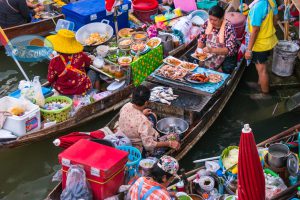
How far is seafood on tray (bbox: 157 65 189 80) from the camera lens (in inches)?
304

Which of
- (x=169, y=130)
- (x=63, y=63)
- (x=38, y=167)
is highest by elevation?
(x=63, y=63)

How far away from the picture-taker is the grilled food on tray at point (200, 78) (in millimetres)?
7602

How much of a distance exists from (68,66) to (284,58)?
4108 millimetres

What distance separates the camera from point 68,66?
24.9ft

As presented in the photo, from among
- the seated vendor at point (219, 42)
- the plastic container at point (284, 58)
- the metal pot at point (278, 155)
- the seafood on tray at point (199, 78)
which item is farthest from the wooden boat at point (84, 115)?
the metal pot at point (278, 155)

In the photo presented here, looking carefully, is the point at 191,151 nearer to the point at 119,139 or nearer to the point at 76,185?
the point at 119,139

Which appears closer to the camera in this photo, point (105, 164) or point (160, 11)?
point (105, 164)

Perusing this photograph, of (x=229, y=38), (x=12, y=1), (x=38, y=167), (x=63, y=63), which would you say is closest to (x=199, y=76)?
(x=229, y=38)

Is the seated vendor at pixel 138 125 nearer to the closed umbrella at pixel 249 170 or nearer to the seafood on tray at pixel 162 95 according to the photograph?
the seafood on tray at pixel 162 95

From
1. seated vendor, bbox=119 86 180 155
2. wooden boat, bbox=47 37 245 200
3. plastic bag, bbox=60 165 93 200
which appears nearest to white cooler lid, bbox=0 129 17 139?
wooden boat, bbox=47 37 245 200

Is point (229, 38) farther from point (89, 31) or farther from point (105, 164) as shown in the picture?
point (105, 164)

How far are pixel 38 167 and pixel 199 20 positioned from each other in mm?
4805

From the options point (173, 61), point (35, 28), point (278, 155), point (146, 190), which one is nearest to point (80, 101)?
point (173, 61)

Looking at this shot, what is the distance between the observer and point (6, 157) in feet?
23.8
